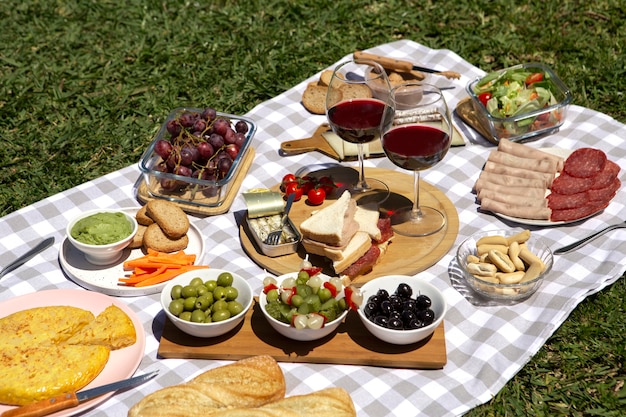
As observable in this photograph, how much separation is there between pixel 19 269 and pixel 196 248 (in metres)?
0.92

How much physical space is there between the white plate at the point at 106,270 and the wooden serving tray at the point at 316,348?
0.36 metres

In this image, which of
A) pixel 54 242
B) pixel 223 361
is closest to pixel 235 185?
pixel 54 242

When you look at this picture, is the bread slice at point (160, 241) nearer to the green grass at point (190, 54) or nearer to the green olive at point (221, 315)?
the green olive at point (221, 315)

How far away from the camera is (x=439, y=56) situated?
559 centimetres

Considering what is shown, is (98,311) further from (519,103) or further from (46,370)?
(519,103)

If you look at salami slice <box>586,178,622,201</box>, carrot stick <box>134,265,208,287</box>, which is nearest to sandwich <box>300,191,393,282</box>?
carrot stick <box>134,265,208,287</box>

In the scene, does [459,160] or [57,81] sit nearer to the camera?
[459,160]

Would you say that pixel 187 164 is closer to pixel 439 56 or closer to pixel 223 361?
pixel 223 361

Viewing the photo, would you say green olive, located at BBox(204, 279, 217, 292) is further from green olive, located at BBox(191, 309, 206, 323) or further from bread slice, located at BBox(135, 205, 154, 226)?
bread slice, located at BBox(135, 205, 154, 226)

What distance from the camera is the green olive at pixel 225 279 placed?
3.27 m

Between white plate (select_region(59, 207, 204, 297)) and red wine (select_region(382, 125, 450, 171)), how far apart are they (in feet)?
3.63

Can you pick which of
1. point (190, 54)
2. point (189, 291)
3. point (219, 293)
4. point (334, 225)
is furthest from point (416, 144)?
point (190, 54)

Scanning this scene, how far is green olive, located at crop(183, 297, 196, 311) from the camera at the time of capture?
314cm

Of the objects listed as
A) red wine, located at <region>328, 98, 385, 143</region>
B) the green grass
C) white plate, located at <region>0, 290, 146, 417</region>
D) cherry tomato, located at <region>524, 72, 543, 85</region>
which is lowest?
the green grass
